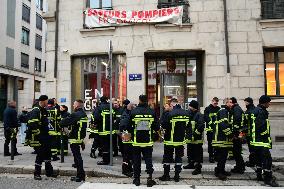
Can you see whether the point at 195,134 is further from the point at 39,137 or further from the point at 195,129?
the point at 39,137

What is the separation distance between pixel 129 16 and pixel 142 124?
7.65 metres

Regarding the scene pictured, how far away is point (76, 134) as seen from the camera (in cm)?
853

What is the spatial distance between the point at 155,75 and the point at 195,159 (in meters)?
7.19

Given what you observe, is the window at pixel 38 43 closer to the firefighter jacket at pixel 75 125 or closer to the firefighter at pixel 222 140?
the firefighter jacket at pixel 75 125

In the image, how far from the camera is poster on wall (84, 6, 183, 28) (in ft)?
47.7

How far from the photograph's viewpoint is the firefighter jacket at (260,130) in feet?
27.0

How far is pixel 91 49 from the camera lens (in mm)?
15117

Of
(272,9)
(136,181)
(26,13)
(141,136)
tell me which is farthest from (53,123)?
(26,13)

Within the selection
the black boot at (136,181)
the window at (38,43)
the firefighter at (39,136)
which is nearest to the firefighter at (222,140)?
the black boot at (136,181)

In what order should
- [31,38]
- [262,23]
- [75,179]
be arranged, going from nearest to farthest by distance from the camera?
[75,179]
[262,23]
[31,38]

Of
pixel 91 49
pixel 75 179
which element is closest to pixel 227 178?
pixel 75 179

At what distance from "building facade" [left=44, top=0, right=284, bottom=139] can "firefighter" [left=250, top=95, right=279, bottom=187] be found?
5927 millimetres

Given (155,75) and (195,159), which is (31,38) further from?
(195,159)

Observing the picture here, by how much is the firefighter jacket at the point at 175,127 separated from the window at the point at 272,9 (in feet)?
26.5
